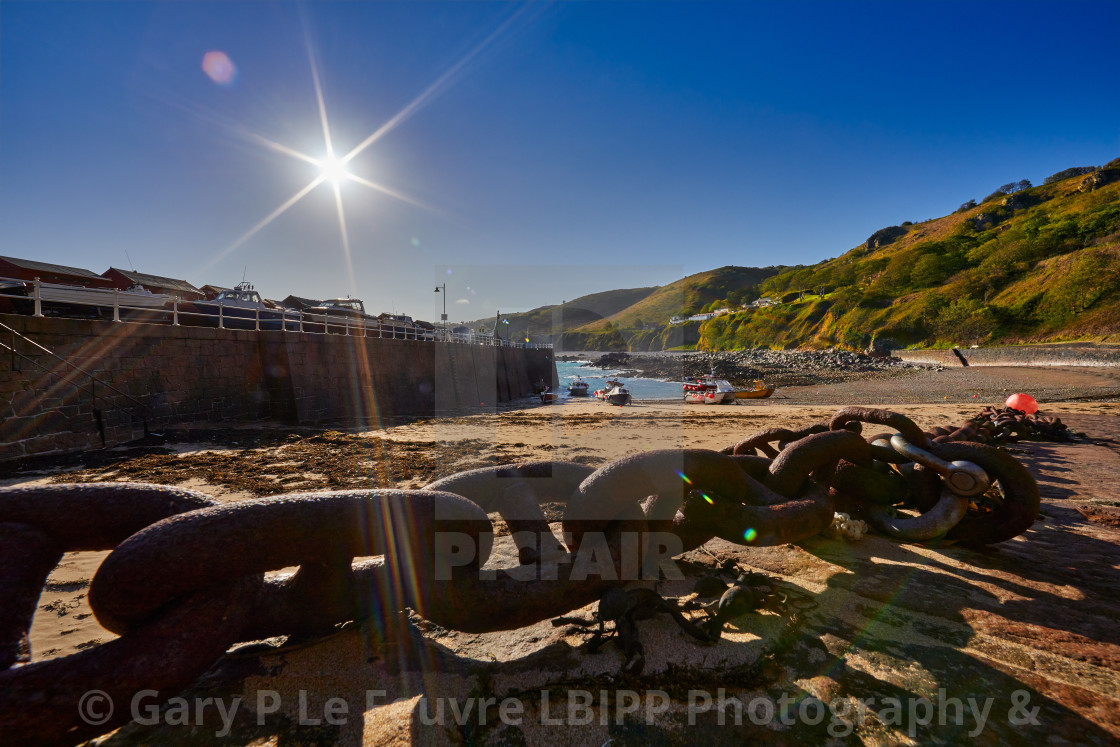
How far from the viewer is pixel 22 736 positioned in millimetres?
821

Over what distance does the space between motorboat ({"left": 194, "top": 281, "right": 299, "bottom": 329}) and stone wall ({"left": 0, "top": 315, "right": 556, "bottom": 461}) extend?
119 centimetres

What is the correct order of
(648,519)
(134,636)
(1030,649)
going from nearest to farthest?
(134,636) < (1030,649) < (648,519)

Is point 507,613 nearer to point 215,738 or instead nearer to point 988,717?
point 215,738

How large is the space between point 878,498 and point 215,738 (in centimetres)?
283

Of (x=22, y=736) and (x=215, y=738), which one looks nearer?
(x=22, y=736)

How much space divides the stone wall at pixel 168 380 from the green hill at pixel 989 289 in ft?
161

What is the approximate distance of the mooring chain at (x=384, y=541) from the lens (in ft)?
3.05

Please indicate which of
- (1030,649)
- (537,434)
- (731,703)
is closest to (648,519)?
(731,703)

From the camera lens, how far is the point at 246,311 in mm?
12984

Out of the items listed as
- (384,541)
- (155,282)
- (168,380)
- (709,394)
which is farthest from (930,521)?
(155,282)

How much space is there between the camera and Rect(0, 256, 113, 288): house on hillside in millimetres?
20766

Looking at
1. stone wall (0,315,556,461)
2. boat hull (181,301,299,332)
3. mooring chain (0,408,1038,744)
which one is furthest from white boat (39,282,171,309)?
mooring chain (0,408,1038,744)

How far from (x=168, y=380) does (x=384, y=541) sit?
9658 mm

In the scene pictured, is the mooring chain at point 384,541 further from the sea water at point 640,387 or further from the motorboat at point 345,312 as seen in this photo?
the sea water at point 640,387
